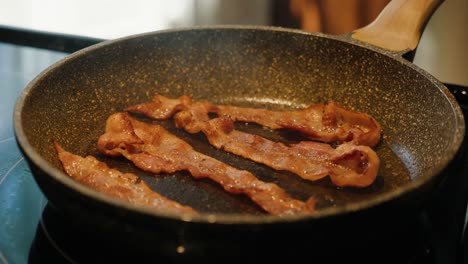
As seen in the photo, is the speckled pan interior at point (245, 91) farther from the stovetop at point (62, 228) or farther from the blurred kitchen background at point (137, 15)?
the blurred kitchen background at point (137, 15)

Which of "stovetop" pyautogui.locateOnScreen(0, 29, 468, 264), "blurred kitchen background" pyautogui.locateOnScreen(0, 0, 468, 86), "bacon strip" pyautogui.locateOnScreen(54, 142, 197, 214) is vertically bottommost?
"blurred kitchen background" pyautogui.locateOnScreen(0, 0, 468, 86)

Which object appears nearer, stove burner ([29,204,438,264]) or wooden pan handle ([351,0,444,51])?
stove burner ([29,204,438,264])

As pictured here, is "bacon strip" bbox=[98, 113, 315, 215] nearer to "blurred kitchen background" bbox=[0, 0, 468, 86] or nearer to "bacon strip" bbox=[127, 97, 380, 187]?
"bacon strip" bbox=[127, 97, 380, 187]

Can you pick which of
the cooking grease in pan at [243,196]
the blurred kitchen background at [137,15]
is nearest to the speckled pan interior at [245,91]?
the cooking grease in pan at [243,196]

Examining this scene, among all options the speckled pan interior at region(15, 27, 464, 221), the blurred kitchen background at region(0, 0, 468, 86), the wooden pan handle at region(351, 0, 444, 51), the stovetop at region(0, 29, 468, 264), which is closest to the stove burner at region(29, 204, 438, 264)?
the stovetop at region(0, 29, 468, 264)

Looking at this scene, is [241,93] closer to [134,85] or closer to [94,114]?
[134,85]

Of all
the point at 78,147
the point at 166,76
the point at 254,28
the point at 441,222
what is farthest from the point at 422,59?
the point at 78,147

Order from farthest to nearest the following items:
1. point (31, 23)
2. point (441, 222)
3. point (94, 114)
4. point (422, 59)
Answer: point (31, 23)
point (422, 59)
point (94, 114)
point (441, 222)

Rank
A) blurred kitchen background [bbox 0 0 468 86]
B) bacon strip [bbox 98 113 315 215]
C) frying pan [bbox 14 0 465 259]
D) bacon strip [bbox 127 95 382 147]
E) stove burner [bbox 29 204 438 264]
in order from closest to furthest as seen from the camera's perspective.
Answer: frying pan [bbox 14 0 465 259] < stove burner [bbox 29 204 438 264] < bacon strip [bbox 98 113 315 215] < bacon strip [bbox 127 95 382 147] < blurred kitchen background [bbox 0 0 468 86]

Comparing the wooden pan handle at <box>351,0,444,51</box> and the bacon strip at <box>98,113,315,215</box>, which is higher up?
the wooden pan handle at <box>351,0,444,51</box>
